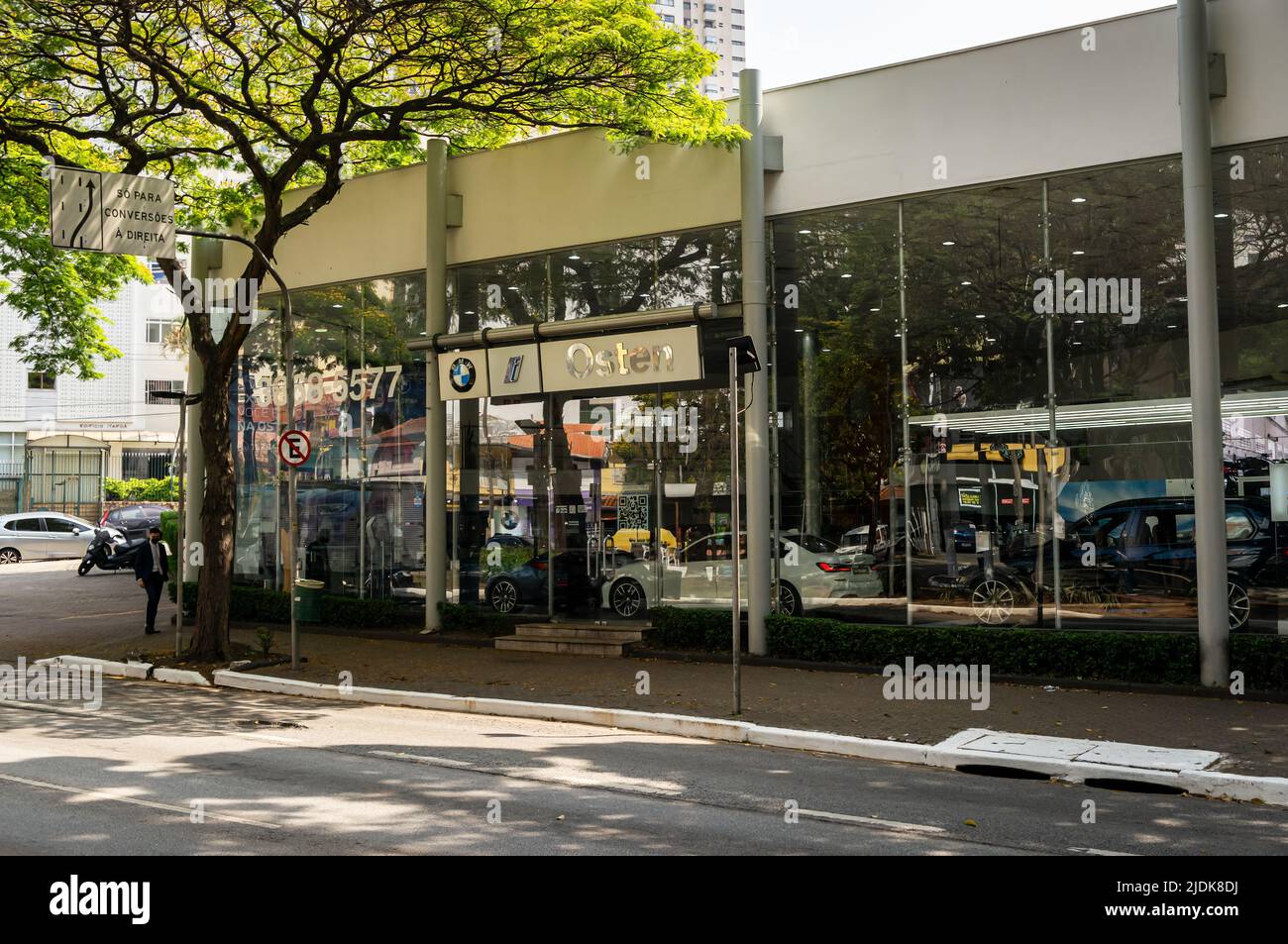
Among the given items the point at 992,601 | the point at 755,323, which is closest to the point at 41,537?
the point at 755,323

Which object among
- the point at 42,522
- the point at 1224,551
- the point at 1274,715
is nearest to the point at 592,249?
the point at 1224,551

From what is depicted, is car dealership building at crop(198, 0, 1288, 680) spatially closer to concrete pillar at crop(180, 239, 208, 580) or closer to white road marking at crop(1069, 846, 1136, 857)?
concrete pillar at crop(180, 239, 208, 580)

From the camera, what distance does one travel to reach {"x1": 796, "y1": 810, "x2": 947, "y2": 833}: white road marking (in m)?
7.34

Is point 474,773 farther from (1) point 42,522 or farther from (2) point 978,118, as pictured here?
(1) point 42,522

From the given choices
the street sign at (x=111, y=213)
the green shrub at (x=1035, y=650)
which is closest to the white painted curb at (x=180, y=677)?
the street sign at (x=111, y=213)

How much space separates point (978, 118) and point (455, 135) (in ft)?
30.7

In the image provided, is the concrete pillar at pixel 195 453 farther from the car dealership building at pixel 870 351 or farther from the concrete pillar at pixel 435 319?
the concrete pillar at pixel 435 319

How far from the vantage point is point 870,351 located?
1581 centimetres

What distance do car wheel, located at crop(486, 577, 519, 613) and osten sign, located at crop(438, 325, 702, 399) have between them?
3164mm

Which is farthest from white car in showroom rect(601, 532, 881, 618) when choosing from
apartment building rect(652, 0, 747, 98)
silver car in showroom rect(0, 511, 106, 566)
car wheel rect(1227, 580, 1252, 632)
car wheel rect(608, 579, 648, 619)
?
apartment building rect(652, 0, 747, 98)

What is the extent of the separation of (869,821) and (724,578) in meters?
9.20

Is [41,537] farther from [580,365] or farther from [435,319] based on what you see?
[580,365]

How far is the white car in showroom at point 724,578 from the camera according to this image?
621 inches

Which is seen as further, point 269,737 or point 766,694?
point 766,694
